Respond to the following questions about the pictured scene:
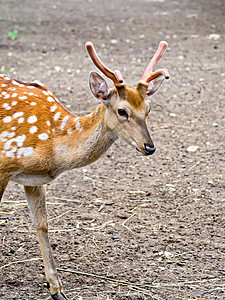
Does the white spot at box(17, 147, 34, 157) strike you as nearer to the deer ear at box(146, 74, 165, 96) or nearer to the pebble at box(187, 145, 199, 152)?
the deer ear at box(146, 74, 165, 96)

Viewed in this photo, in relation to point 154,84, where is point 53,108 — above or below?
below

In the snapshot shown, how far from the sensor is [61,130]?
3.86m

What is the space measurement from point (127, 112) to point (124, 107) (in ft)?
0.13

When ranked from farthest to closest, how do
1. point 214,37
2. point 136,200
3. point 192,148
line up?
point 214,37 < point 192,148 < point 136,200

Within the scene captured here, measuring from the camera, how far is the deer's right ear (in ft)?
12.0

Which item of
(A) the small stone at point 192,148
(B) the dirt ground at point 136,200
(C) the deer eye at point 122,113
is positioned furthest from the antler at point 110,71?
(A) the small stone at point 192,148

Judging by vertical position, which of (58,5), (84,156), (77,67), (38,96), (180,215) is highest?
(38,96)

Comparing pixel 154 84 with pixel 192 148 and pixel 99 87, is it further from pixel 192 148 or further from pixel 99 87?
pixel 192 148

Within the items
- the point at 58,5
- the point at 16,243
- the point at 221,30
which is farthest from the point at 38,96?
the point at 58,5

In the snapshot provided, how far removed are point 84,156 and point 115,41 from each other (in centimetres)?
750

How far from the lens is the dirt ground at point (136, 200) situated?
4.16 m

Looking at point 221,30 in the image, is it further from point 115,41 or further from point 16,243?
point 16,243

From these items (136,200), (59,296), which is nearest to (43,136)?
(59,296)

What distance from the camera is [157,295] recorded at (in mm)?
3951
